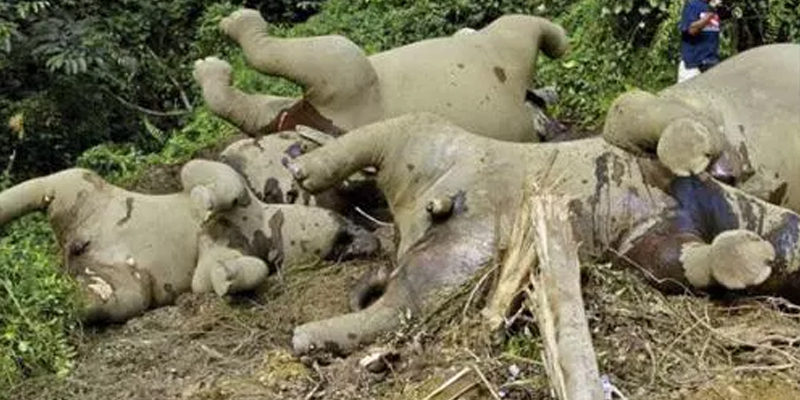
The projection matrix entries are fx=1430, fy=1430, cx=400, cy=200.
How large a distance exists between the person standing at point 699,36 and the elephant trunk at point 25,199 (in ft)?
10.3

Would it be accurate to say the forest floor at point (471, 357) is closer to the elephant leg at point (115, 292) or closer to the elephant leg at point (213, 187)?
the elephant leg at point (115, 292)

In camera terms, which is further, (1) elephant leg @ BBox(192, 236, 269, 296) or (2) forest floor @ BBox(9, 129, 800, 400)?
(1) elephant leg @ BBox(192, 236, 269, 296)

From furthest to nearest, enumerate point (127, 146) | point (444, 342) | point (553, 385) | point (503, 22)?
point (127, 146), point (503, 22), point (444, 342), point (553, 385)

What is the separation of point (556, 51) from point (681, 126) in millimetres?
2206

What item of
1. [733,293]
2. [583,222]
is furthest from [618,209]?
[733,293]

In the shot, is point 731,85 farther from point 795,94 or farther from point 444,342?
point 444,342

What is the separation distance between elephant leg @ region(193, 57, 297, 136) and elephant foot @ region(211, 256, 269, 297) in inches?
50.9

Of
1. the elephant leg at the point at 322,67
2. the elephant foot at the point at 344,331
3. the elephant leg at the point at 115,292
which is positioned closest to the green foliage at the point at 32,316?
the elephant leg at the point at 115,292

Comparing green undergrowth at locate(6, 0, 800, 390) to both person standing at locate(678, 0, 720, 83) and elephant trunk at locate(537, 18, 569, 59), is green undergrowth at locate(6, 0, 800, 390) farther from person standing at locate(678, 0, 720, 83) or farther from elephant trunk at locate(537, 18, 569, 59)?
elephant trunk at locate(537, 18, 569, 59)

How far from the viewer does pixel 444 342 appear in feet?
14.5

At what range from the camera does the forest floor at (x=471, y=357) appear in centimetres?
412

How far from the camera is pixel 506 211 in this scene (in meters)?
4.93

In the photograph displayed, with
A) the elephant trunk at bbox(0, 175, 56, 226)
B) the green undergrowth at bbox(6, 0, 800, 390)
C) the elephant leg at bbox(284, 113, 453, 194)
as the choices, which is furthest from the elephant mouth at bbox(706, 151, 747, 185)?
the elephant trunk at bbox(0, 175, 56, 226)

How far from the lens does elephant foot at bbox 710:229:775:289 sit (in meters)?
4.47
